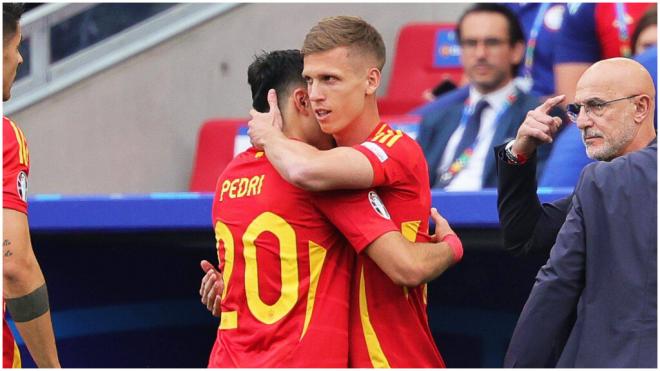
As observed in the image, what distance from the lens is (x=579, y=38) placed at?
698 centimetres

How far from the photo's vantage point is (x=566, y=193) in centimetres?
→ 471

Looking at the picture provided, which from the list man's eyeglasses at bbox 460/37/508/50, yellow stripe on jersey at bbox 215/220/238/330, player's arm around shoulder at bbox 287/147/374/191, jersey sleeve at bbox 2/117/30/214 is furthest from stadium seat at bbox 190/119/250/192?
player's arm around shoulder at bbox 287/147/374/191

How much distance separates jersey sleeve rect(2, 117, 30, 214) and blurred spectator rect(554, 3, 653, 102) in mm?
3485

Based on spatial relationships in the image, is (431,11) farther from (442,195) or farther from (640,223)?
(640,223)

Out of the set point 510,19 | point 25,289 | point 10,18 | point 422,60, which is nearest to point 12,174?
point 25,289

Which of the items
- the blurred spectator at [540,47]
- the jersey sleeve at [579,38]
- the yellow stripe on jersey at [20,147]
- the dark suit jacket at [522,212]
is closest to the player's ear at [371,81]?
the dark suit jacket at [522,212]

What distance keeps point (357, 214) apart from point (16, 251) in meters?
1.00

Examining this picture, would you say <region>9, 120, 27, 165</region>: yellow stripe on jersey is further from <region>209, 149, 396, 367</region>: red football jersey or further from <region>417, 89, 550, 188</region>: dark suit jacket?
<region>417, 89, 550, 188</region>: dark suit jacket

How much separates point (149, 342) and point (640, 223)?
121 inches

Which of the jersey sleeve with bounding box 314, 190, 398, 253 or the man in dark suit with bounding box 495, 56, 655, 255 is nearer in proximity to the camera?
the jersey sleeve with bounding box 314, 190, 398, 253

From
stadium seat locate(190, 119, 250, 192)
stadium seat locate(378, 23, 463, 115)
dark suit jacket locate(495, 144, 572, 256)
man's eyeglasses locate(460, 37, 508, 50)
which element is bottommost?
stadium seat locate(190, 119, 250, 192)

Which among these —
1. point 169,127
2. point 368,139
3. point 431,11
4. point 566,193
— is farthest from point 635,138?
point 431,11

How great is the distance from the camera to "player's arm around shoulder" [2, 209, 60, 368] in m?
3.90

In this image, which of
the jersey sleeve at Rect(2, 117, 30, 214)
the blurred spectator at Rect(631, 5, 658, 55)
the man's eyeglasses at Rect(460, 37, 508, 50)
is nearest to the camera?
the jersey sleeve at Rect(2, 117, 30, 214)
